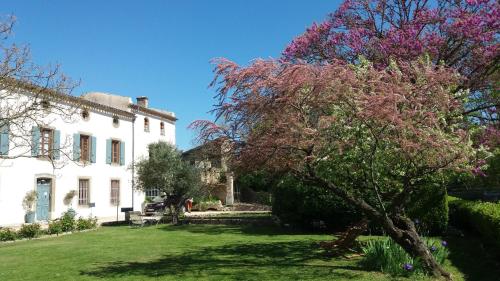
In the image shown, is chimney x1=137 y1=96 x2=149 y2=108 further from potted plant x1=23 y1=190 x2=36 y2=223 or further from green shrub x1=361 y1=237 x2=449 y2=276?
green shrub x1=361 y1=237 x2=449 y2=276

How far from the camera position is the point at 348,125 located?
793cm

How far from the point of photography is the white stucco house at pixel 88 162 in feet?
75.0

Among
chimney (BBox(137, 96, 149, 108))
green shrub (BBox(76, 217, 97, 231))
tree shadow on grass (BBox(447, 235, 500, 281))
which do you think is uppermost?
chimney (BBox(137, 96, 149, 108))

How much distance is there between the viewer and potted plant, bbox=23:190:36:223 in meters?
23.4

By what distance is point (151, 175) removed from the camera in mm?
23703

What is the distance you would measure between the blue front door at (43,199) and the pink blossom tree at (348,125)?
731 inches

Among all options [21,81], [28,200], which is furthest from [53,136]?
[21,81]

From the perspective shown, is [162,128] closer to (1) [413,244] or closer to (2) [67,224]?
(2) [67,224]

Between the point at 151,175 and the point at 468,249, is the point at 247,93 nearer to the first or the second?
the point at 468,249

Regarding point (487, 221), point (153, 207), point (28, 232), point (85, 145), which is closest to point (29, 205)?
point (85, 145)

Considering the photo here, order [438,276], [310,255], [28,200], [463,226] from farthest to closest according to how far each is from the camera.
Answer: [28,200], [463,226], [310,255], [438,276]

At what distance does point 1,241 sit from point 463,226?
15827 millimetres

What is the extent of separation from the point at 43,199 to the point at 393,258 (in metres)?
21.3

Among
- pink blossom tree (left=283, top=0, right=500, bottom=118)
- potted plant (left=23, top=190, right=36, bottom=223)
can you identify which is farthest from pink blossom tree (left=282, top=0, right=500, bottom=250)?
potted plant (left=23, top=190, right=36, bottom=223)
